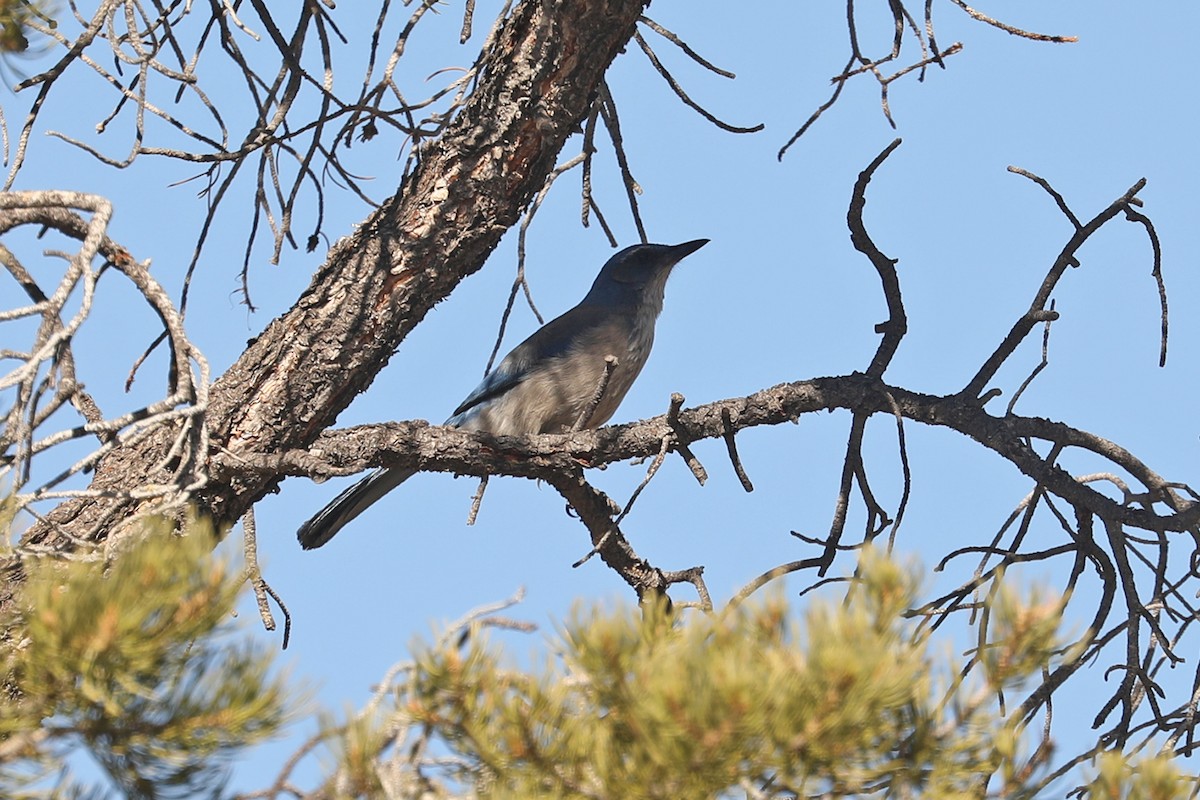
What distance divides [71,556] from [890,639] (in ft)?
4.28

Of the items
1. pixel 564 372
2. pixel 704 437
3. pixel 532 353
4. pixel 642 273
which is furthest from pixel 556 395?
pixel 704 437

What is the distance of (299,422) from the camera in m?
3.73

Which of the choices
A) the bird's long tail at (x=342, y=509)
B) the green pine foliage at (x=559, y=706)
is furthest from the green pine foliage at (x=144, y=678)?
the bird's long tail at (x=342, y=509)

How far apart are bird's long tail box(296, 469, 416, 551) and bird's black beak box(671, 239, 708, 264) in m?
2.64

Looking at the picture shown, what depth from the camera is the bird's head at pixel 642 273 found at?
7.06 m

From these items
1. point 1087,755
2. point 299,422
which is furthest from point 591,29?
point 1087,755

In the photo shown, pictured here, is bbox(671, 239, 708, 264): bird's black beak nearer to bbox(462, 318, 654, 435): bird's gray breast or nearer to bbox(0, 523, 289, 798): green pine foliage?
bbox(462, 318, 654, 435): bird's gray breast

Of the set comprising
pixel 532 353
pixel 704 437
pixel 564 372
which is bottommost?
pixel 704 437

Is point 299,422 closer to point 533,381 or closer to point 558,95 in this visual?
point 558,95

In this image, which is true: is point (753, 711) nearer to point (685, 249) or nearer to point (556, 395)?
point (556, 395)

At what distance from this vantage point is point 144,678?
182 centimetres

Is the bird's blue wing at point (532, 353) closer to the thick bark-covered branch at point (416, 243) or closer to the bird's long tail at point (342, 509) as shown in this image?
the bird's long tail at point (342, 509)

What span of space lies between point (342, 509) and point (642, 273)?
2.65 m

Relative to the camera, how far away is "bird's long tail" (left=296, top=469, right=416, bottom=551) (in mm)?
4953
